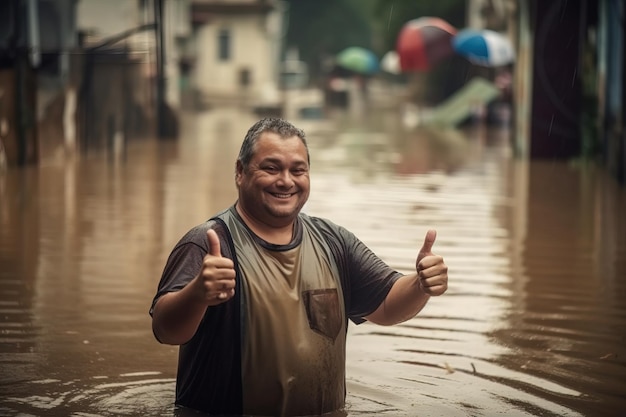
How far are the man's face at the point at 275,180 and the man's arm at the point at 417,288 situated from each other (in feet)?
1.72

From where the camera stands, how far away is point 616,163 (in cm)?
2047

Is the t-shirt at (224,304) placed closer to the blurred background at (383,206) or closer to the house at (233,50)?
the blurred background at (383,206)

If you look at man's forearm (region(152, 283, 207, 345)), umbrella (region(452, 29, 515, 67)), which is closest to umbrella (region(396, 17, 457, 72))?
umbrella (region(452, 29, 515, 67))

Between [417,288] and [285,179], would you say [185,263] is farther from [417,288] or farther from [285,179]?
[417,288]

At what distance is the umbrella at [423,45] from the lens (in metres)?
41.1

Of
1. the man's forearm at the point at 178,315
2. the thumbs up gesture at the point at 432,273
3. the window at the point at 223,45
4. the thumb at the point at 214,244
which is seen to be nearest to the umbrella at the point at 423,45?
the window at the point at 223,45

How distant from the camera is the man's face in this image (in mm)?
5605

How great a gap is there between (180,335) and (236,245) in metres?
0.47

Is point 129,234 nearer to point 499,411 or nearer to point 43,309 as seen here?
point 43,309

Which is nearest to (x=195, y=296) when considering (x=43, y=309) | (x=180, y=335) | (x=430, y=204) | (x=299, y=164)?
(x=180, y=335)

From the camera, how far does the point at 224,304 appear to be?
18.0 ft

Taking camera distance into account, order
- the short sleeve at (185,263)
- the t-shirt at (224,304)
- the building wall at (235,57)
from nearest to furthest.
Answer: the short sleeve at (185,263) < the t-shirt at (224,304) < the building wall at (235,57)

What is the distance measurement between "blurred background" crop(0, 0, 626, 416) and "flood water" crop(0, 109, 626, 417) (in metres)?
0.03

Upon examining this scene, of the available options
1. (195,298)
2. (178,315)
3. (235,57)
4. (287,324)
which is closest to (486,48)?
(287,324)
